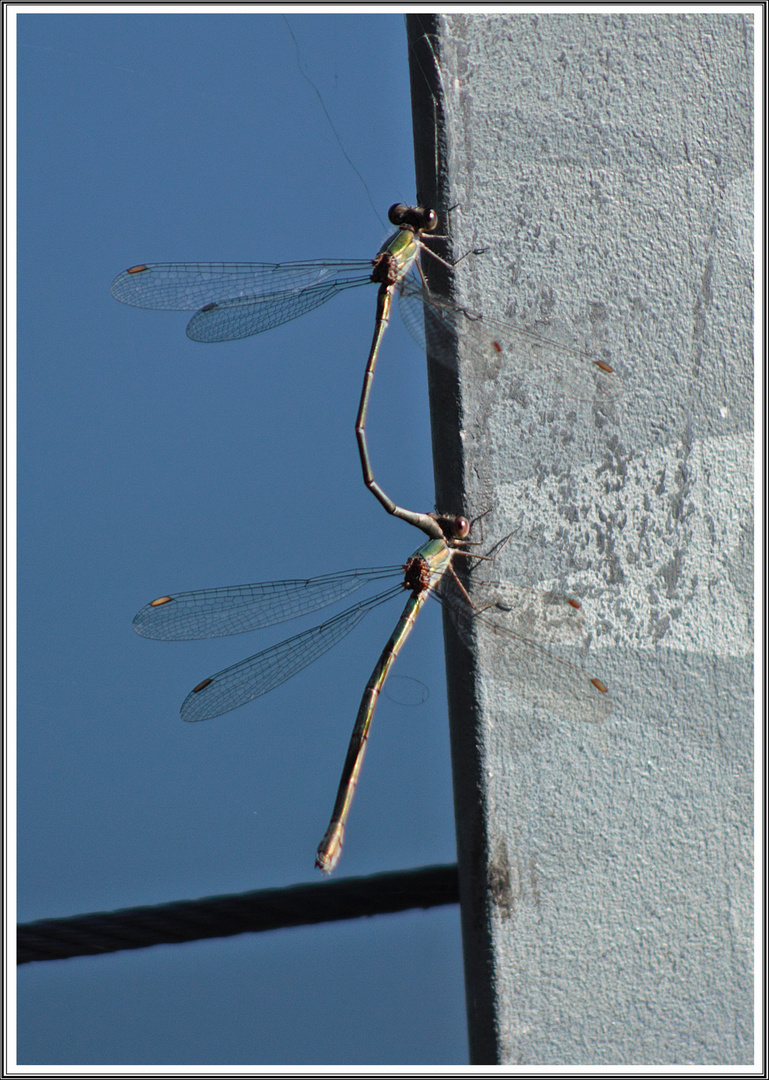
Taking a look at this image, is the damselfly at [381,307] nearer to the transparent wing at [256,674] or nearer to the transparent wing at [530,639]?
the transparent wing at [530,639]

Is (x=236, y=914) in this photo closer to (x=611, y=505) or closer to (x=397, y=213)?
(x=611, y=505)

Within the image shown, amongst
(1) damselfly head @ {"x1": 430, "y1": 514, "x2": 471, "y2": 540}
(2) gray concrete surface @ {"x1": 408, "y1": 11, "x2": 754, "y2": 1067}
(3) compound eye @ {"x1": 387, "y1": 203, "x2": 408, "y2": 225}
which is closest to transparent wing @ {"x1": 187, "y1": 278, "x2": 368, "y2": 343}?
(3) compound eye @ {"x1": 387, "y1": 203, "x2": 408, "y2": 225}

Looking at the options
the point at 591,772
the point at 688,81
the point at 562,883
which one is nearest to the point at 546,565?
the point at 591,772

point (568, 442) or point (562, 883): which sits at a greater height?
point (568, 442)

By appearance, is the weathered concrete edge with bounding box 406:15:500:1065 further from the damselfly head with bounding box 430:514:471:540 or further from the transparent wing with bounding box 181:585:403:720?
the transparent wing with bounding box 181:585:403:720

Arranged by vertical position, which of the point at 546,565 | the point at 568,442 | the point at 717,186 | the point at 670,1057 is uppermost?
the point at 717,186

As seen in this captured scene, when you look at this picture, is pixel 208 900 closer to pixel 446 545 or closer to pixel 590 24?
pixel 446 545
